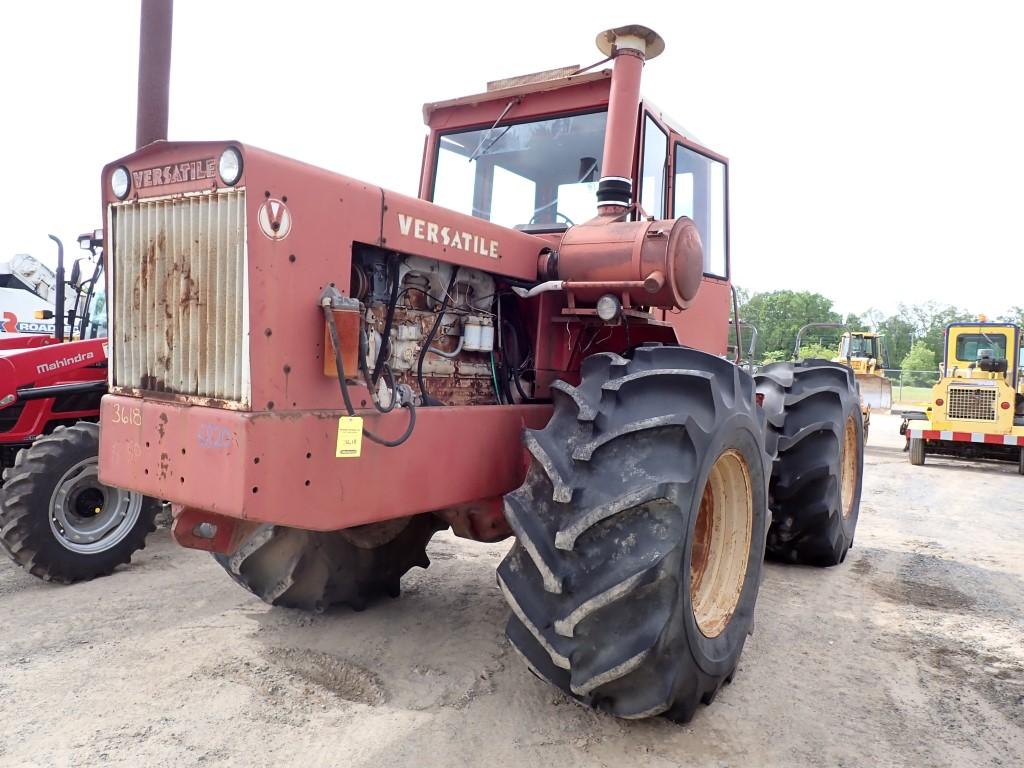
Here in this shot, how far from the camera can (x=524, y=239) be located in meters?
3.52

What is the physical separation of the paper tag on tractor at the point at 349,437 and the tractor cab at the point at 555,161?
154cm

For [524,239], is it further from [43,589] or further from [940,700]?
[43,589]

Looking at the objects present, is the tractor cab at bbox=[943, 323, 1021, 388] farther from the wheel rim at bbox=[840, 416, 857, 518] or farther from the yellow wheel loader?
the wheel rim at bbox=[840, 416, 857, 518]

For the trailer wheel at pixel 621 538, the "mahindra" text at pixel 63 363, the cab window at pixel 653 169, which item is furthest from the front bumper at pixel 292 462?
the "mahindra" text at pixel 63 363

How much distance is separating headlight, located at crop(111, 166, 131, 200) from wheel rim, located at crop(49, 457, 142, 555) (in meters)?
2.51

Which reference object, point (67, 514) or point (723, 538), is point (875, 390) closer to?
point (723, 538)

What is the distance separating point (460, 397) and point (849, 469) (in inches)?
154

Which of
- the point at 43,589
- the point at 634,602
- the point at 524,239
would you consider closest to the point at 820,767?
the point at 634,602

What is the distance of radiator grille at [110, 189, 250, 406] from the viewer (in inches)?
100

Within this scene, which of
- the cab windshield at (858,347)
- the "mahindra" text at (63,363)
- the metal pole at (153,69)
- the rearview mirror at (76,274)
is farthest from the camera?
the cab windshield at (858,347)

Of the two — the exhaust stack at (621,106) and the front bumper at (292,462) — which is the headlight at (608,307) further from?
the front bumper at (292,462)

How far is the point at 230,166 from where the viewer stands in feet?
8.24

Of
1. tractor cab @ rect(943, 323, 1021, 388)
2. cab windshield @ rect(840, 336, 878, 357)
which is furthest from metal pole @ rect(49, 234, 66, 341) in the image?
cab windshield @ rect(840, 336, 878, 357)

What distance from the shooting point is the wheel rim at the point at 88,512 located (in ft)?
16.2
